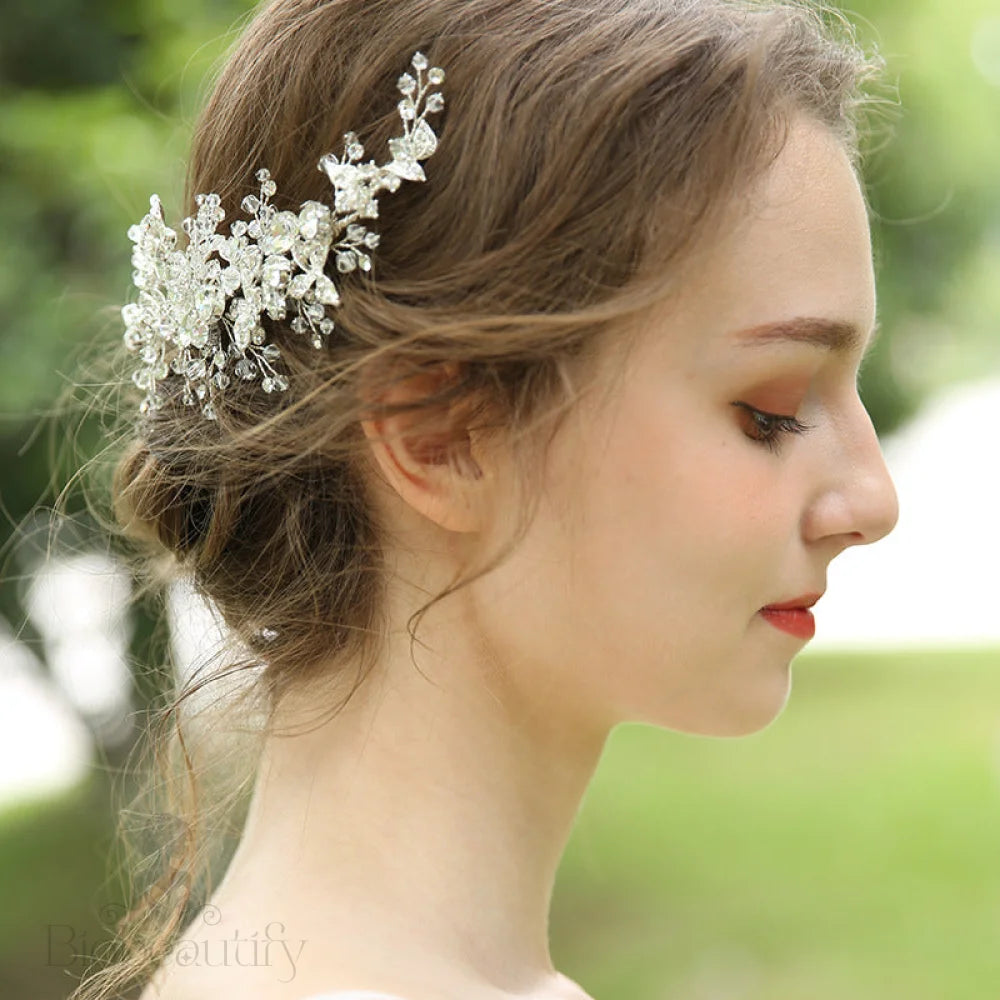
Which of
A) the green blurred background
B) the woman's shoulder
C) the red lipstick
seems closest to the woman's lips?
the red lipstick

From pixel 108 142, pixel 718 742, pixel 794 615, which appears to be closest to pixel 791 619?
pixel 794 615

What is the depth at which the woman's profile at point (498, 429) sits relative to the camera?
4.89ft

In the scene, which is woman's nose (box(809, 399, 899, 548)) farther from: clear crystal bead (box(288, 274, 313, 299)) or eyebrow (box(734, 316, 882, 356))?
clear crystal bead (box(288, 274, 313, 299))

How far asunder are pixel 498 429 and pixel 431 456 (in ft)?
0.27

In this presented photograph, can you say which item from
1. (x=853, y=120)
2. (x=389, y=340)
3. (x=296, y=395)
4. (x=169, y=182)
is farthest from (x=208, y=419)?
(x=169, y=182)

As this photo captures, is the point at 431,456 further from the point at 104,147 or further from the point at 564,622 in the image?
the point at 104,147

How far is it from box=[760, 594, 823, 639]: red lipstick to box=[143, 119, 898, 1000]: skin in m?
0.01

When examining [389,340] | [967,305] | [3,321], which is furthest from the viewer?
[967,305]

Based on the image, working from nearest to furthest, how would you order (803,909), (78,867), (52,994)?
(52,994) → (78,867) → (803,909)

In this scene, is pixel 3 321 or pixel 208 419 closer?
pixel 208 419

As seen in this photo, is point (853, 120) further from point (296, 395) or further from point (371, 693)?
point (371, 693)

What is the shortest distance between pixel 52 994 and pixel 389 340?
468 centimetres

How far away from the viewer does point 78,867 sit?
647cm

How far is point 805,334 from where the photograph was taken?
1.51m
